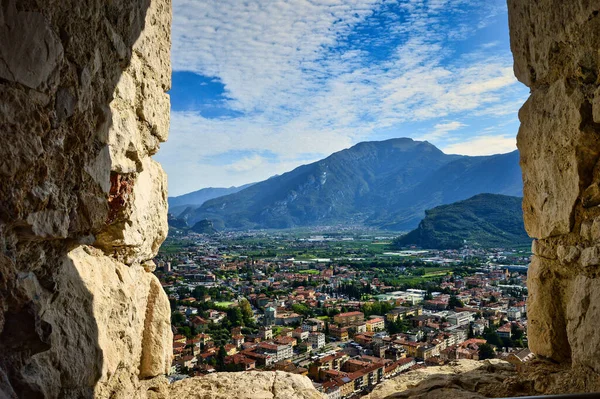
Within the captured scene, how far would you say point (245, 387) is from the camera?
334 cm

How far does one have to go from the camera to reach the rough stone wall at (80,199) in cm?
176

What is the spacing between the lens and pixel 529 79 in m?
3.49

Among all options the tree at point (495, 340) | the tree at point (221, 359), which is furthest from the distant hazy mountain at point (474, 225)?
the tree at point (221, 359)

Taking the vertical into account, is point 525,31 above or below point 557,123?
above

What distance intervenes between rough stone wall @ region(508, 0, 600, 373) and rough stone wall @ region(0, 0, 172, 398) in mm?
2556

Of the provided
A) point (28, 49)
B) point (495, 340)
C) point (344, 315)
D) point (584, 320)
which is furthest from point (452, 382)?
point (344, 315)

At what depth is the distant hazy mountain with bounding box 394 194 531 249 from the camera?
86.2 m

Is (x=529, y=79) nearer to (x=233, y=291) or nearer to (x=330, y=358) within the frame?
(x=330, y=358)

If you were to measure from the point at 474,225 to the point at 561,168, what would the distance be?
9800cm

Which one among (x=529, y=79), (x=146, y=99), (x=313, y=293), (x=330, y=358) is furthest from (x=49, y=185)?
(x=313, y=293)

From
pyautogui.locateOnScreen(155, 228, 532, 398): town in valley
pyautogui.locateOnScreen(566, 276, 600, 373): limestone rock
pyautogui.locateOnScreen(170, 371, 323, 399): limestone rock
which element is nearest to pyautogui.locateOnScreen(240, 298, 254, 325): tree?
pyautogui.locateOnScreen(155, 228, 532, 398): town in valley

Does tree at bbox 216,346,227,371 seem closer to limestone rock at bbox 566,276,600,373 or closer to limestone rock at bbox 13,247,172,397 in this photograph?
limestone rock at bbox 13,247,172,397

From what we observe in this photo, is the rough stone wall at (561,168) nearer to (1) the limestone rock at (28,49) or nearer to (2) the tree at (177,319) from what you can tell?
(1) the limestone rock at (28,49)

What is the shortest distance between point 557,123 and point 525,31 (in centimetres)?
81
